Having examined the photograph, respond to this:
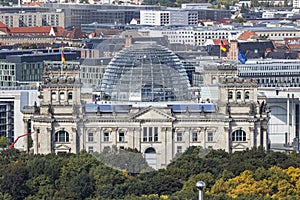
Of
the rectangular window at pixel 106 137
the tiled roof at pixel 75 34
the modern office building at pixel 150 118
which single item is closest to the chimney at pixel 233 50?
the tiled roof at pixel 75 34

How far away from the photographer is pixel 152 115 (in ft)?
340

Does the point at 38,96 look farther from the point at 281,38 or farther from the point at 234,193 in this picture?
the point at 281,38

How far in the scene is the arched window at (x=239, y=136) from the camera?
10438 centimetres

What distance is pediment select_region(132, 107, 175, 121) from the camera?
10344 cm

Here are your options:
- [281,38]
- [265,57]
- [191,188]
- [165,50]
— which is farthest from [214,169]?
[281,38]

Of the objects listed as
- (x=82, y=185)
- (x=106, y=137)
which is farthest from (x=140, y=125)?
(x=82, y=185)

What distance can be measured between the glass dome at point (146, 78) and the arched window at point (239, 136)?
333cm

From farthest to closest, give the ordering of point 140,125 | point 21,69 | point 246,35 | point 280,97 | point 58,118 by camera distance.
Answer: point 246,35 < point 21,69 < point 280,97 < point 58,118 < point 140,125

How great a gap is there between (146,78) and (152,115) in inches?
102

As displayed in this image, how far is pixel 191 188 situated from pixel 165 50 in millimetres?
22285

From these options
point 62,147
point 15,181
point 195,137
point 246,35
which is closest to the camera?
point 15,181

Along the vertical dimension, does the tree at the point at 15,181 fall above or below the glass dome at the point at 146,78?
below

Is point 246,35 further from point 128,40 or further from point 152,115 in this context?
point 152,115

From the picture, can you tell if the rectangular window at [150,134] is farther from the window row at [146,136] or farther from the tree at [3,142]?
the tree at [3,142]
